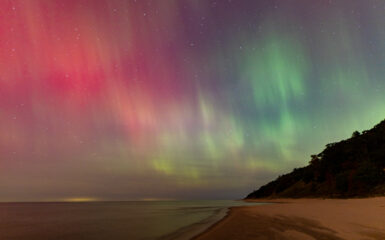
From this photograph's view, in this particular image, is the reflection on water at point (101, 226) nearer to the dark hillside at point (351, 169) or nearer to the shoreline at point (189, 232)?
the shoreline at point (189, 232)

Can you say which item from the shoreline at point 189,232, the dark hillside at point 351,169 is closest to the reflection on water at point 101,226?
the shoreline at point 189,232

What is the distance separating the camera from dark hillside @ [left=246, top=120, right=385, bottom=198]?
80562 mm

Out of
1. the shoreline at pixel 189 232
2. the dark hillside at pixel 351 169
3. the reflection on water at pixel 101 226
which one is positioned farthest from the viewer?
the dark hillside at pixel 351 169

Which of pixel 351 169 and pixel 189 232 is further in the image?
pixel 351 169

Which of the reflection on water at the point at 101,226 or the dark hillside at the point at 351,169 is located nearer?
the reflection on water at the point at 101,226

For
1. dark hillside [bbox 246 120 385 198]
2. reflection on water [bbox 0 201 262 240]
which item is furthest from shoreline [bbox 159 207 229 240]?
dark hillside [bbox 246 120 385 198]

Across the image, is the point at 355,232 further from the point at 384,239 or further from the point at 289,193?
the point at 289,193

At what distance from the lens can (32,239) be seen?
1097 inches

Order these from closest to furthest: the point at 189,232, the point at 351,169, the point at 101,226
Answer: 1. the point at 189,232
2. the point at 101,226
3. the point at 351,169

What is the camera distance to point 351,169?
101000 mm

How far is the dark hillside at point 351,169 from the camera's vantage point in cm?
8056

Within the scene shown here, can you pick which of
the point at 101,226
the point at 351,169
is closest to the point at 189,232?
the point at 101,226

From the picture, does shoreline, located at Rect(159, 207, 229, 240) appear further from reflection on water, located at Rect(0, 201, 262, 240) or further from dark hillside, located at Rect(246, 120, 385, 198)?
dark hillside, located at Rect(246, 120, 385, 198)

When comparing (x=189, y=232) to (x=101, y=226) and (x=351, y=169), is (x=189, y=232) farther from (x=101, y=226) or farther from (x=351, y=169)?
(x=351, y=169)
